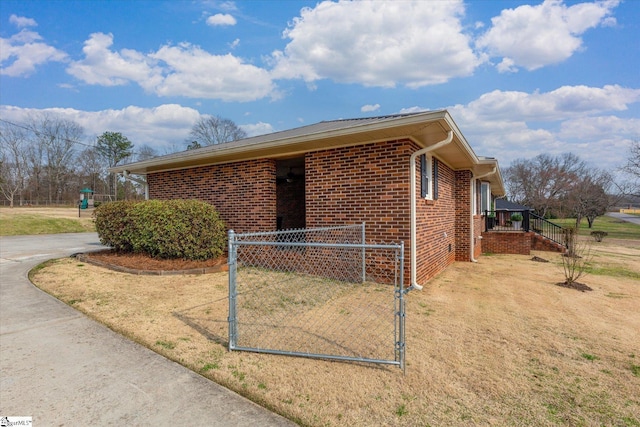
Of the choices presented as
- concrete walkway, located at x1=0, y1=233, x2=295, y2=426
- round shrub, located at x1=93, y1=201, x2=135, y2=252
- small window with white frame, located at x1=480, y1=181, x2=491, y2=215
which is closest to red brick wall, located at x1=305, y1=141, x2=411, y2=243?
concrete walkway, located at x1=0, y1=233, x2=295, y2=426

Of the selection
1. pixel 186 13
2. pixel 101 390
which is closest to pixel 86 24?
pixel 186 13

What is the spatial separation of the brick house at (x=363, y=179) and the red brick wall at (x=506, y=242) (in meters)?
3.05

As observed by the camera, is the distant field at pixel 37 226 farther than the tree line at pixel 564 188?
No

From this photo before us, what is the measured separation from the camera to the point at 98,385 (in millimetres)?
2611

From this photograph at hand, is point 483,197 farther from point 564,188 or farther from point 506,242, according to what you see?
point 564,188

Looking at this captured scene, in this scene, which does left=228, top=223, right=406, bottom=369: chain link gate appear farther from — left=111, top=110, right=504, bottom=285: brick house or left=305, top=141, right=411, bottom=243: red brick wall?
left=111, top=110, right=504, bottom=285: brick house

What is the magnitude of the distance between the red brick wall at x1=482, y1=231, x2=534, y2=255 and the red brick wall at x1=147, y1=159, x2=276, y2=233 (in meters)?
8.79

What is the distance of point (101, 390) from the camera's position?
2543 mm

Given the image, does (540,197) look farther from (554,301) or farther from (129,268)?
(129,268)

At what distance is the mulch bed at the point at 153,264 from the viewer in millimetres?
6723

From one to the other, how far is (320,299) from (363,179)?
93.7 inches

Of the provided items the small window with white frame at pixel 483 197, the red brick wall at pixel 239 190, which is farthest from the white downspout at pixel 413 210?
the small window with white frame at pixel 483 197

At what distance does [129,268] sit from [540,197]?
43.8 m

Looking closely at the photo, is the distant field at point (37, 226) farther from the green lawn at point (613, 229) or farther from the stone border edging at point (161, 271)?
the green lawn at point (613, 229)
